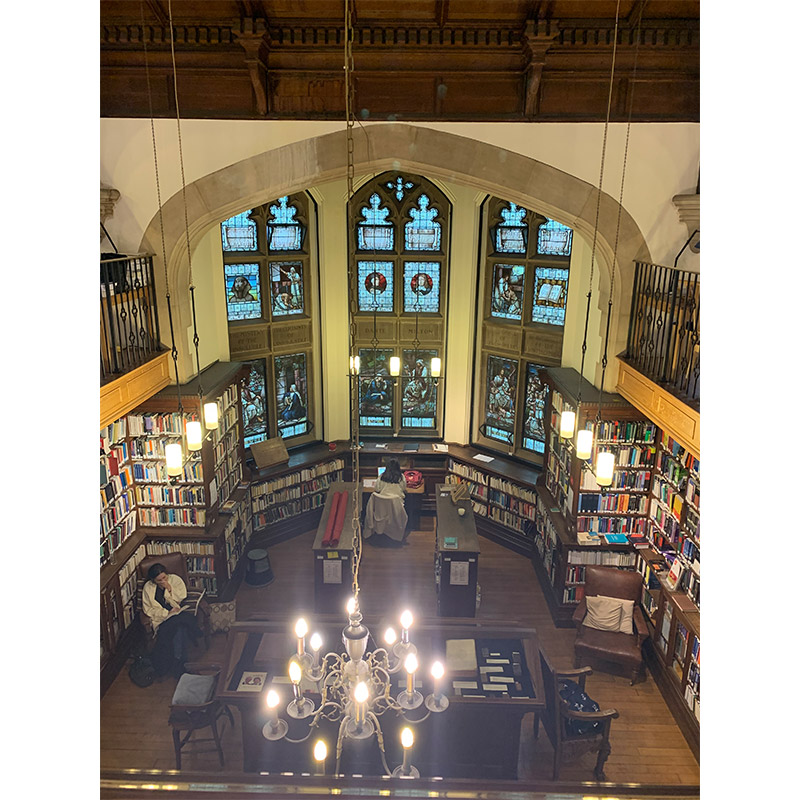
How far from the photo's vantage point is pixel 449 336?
34.3ft

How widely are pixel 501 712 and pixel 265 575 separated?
418 centimetres

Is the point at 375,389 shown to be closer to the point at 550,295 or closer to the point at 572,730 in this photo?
the point at 550,295

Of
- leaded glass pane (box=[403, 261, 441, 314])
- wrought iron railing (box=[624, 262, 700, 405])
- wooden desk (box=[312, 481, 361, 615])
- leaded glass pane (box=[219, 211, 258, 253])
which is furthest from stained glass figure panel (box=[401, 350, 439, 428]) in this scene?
wrought iron railing (box=[624, 262, 700, 405])

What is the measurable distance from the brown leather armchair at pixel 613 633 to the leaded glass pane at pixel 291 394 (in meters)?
5.38

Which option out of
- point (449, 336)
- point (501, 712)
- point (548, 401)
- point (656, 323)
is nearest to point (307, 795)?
point (501, 712)

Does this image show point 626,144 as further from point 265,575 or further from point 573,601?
point 265,575

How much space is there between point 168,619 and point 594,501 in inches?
198

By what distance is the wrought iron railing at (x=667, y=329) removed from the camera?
5430mm

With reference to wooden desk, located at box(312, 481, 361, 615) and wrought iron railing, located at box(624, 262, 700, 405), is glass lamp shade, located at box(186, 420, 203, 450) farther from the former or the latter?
wrought iron railing, located at box(624, 262, 700, 405)

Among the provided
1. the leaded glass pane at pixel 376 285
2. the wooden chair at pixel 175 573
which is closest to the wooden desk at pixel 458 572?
the wooden chair at pixel 175 573

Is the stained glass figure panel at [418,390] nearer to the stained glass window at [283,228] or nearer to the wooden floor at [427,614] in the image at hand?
the wooden floor at [427,614]

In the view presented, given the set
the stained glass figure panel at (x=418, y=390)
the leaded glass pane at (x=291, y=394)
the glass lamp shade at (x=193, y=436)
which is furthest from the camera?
the stained glass figure panel at (x=418, y=390)

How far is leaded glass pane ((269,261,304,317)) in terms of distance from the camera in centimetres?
992

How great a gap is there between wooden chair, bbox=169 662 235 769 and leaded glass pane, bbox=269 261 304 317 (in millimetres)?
5796
